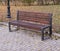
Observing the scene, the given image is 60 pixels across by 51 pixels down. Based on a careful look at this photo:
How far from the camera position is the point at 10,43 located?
6.68 meters

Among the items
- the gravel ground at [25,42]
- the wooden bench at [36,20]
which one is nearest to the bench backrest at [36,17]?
the wooden bench at [36,20]

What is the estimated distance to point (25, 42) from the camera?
22.1 ft

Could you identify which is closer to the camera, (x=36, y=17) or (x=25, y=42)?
(x=25, y=42)

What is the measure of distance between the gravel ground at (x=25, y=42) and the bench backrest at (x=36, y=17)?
0.55 meters

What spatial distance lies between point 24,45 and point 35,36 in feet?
3.68

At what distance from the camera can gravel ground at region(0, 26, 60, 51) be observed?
6109mm

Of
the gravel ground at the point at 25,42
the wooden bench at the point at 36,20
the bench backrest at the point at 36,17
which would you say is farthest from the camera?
the bench backrest at the point at 36,17

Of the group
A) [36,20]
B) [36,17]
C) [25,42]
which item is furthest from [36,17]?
[25,42]

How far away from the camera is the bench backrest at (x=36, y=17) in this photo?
714 centimetres

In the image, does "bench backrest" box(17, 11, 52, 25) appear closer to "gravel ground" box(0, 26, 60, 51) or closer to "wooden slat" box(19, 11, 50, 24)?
"wooden slat" box(19, 11, 50, 24)

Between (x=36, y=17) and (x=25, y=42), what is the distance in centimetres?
136

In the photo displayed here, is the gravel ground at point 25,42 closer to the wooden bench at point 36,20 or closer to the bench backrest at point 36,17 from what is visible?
the wooden bench at point 36,20

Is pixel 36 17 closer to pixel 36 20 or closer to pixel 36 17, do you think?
pixel 36 17

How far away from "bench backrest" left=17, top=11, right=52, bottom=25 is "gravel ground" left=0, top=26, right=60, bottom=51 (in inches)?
21.7
